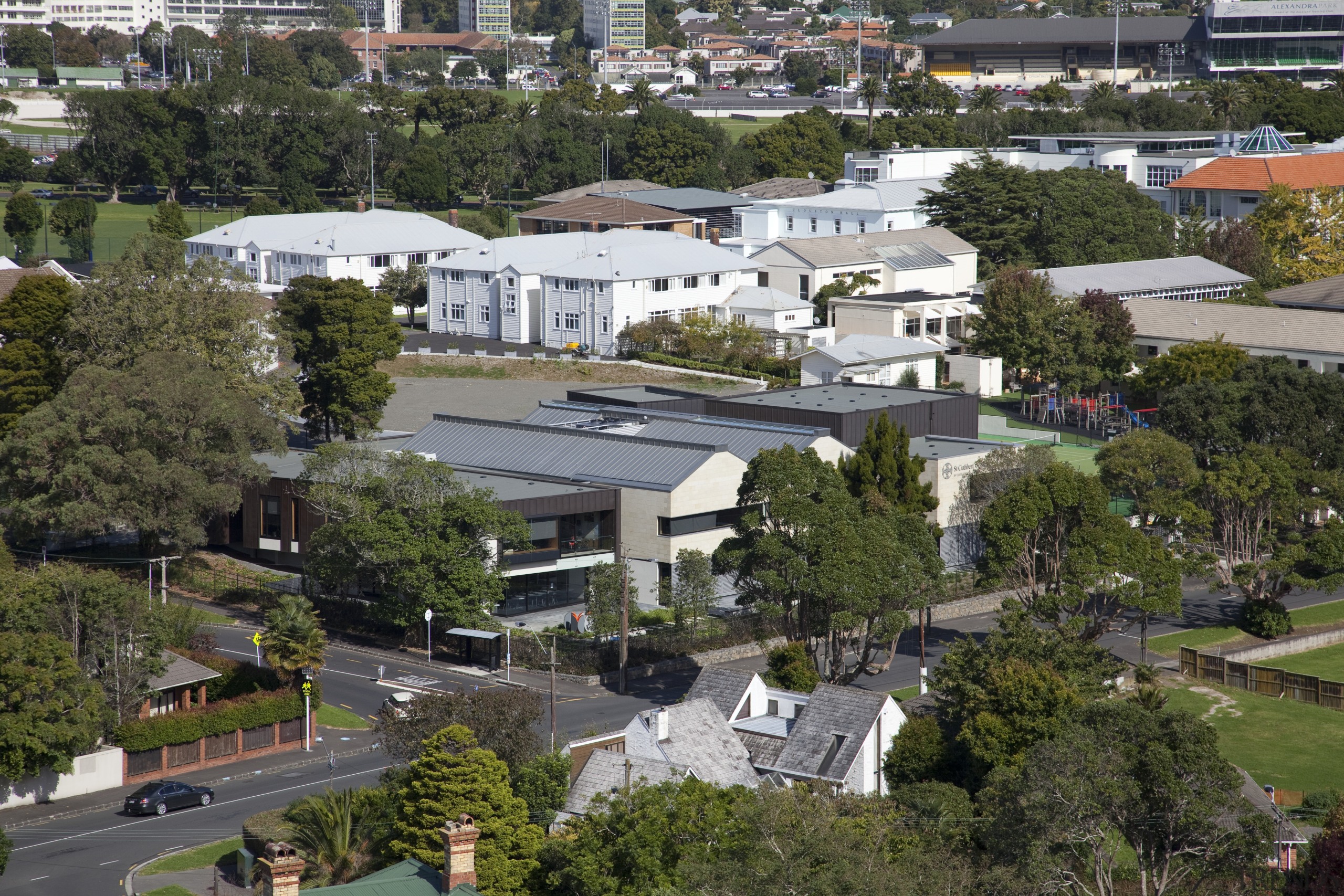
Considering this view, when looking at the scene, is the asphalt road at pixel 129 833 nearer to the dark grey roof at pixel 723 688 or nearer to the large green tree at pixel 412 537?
the dark grey roof at pixel 723 688

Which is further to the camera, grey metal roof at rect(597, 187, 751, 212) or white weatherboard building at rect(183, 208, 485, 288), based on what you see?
grey metal roof at rect(597, 187, 751, 212)

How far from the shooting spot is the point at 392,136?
577 feet

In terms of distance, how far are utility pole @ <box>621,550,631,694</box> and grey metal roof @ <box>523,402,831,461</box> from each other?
30.4 feet

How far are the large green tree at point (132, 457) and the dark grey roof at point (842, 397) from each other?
26471mm

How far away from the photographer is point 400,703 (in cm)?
5362

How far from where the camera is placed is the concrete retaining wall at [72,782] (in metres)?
48.8

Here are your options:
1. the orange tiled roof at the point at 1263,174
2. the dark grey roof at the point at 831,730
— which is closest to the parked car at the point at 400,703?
the dark grey roof at the point at 831,730

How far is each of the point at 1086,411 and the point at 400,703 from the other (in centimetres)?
5824

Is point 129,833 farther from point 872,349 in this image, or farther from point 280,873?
point 872,349

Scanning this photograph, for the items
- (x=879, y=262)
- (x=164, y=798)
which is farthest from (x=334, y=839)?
(x=879, y=262)

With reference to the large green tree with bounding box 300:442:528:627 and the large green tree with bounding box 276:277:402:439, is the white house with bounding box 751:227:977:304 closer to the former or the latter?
the large green tree with bounding box 276:277:402:439

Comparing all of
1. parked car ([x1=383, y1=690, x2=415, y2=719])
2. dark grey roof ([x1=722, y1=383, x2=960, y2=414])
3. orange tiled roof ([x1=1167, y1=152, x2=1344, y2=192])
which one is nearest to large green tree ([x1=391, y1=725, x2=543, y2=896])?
parked car ([x1=383, y1=690, x2=415, y2=719])

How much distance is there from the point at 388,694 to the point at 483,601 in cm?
585

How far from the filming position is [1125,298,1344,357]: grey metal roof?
10044 cm
